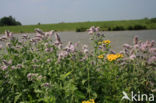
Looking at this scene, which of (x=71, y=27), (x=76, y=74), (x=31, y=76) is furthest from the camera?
(x=71, y=27)

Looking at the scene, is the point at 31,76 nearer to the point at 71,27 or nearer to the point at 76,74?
the point at 76,74

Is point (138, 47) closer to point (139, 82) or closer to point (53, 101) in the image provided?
point (139, 82)

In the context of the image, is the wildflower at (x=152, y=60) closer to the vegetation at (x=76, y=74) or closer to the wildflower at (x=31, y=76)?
the vegetation at (x=76, y=74)

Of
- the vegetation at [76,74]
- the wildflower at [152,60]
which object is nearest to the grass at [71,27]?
the vegetation at [76,74]

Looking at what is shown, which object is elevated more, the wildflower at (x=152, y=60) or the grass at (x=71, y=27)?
the grass at (x=71, y=27)

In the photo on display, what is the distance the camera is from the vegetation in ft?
6.67

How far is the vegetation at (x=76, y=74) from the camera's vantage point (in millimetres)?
2033

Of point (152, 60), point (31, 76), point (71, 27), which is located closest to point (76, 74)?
point (31, 76)

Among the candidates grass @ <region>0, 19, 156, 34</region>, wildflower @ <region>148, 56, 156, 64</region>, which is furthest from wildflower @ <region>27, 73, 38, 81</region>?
wildflower @ <region>148, 56, 156, 64</region>

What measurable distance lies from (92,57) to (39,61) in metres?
0.86

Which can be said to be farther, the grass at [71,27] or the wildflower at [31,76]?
the grass at [71,27]

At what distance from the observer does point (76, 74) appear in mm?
2268

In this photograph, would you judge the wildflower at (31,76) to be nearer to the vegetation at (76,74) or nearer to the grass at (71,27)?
the vegetation at (76,74)

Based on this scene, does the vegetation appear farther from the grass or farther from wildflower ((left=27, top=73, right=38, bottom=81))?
the grass
